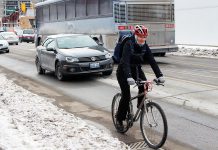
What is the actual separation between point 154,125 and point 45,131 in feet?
5.54

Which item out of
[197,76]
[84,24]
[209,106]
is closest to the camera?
[209,106]

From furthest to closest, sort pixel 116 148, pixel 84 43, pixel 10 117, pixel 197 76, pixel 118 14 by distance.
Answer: pixel 118 14, pixel 84 43, pixel 197 76, pixel 10 117, pixel 116 148

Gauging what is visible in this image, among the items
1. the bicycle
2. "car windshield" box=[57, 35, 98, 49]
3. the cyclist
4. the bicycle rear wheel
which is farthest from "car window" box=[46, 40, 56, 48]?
the bicycle rear wheel

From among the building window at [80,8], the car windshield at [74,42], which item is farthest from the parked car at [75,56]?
the building window at [80,8]

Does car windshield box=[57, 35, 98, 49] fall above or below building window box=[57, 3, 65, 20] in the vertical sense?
below

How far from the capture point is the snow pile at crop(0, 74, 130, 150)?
5.44 m

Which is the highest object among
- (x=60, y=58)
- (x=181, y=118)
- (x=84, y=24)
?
(x=84, y=24)

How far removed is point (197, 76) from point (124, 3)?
229 inches

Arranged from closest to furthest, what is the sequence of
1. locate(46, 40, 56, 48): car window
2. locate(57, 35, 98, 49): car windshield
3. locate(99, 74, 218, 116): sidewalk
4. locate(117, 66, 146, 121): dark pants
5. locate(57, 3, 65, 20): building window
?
locate(117, 66, 146, 121): dark pants < locate(99, 74, 218, 116): sidewalk < locate(57, 35, 98, 49): car windshield < locate(46, 40, 56, 48): car window < locate(57, 3, 65, 20): building window

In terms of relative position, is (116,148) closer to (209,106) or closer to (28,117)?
(28,117)

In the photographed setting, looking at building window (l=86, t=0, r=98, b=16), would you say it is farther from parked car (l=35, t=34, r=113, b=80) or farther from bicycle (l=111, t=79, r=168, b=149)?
bicycle (l=111, t=79, r=168, b=149)

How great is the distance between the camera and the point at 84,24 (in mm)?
19766

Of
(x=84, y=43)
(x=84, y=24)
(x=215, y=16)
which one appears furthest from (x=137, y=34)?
(x=215, y=16)

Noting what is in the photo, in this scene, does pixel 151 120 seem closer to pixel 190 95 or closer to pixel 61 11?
pixel 190 95
